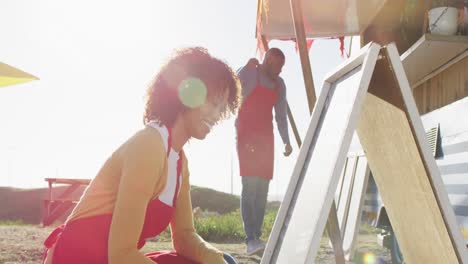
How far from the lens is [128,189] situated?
1652 millimetres

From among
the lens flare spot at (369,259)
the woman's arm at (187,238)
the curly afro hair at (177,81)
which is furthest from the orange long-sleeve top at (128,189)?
the lens flare spot at (369,259)

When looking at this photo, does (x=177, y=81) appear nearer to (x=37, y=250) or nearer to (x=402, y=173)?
(x=402, y=173)

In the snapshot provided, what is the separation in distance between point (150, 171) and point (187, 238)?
66 centimetres

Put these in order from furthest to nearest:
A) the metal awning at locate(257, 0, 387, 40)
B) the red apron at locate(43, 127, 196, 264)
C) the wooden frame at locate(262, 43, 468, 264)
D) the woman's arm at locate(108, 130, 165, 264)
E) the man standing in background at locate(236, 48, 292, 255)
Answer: the metal awning at locate(257, 0, 387, 40) → the man standing in background at locate(236, 48, 292, 255) → the wooden frame at locate(262, 43, 468, 264) → the red apron at locate(43, 127, 196, 264) → the woman's arm at locate(108, 130, 165, 264)

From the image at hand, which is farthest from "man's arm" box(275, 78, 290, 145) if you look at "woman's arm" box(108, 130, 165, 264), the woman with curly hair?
"woman's arm" box(108, 130, 165, 264)

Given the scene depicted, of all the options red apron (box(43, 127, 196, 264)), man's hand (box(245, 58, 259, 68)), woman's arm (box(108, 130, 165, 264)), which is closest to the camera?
woman's arm (box(108, 130, 165, 264))

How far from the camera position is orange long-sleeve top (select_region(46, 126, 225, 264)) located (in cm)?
164

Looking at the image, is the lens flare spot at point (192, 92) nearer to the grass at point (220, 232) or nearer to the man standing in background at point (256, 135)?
the man standing in background at point (256, 135)

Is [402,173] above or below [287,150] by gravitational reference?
below

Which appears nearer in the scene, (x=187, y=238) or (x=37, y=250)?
(x=187, y=238)

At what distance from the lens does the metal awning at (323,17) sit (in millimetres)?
5887

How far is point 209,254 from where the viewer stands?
2156 millimetres

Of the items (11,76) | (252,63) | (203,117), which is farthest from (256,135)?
(203,117)

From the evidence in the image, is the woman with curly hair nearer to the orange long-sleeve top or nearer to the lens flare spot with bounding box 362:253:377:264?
the orange long-sleeve top
